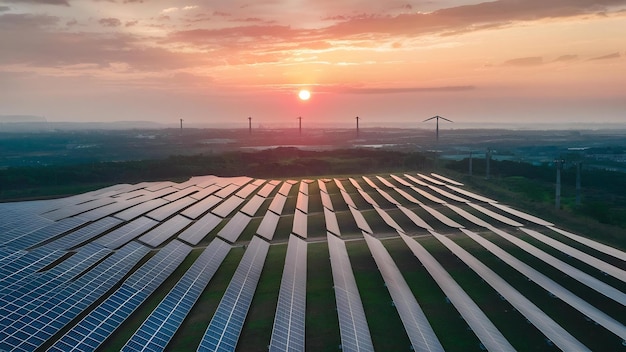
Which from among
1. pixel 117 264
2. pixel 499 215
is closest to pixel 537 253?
pixel 499 215

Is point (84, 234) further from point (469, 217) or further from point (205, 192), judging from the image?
point (469, 217)

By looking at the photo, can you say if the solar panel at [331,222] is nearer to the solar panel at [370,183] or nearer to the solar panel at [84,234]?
the solar panel at [84,234]

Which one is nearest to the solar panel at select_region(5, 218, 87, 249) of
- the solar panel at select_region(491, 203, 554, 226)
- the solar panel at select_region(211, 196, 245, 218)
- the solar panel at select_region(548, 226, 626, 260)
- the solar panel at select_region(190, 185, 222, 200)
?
the solar panel at select_region(211, 196, 245, 218)

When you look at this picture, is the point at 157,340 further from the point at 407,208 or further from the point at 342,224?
the point at 407,208

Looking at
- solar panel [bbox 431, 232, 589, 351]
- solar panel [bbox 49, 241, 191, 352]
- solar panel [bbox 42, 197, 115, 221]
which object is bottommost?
solar panel [bbox 431, 232, 589, 351]

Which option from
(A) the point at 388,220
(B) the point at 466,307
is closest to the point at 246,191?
(A) the point at 388,220

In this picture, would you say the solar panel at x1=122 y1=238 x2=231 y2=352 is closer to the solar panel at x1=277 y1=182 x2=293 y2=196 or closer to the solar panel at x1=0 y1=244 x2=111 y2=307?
the solar panel at x1=0 y1=244 x2=111 y2=307

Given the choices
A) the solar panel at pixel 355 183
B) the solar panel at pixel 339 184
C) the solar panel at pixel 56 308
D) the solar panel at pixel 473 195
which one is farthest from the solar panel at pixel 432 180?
the solar panel at pixel 56 308
